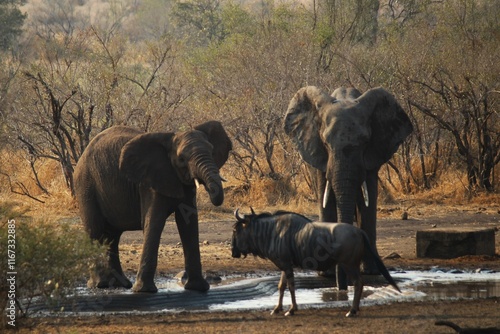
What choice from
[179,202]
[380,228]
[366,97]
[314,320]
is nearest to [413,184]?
[380,228]

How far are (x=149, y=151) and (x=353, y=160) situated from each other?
2.36 meters

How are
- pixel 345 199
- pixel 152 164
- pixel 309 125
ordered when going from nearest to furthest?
1. pixel 152 164
2. pixel 345 199
3. pixel 309 125

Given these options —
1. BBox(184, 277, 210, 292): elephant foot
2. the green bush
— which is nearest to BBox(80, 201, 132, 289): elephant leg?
BBox(184, 277, 210, 292): elephant foot

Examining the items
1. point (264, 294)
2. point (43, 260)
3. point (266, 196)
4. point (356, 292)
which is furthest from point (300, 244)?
point (266, 196)

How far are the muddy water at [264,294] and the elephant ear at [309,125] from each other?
59.0 inches

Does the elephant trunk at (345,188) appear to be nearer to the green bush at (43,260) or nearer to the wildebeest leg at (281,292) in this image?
the wildebeest leg at (281,292)

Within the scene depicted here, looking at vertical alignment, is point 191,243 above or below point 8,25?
below

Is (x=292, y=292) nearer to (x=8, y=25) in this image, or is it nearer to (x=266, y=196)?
(x=266, y=196)

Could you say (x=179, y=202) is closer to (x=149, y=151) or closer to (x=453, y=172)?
(x=149, y=151)

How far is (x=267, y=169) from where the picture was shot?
77.6 ft

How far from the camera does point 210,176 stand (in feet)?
37.6

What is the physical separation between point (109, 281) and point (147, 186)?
1.30 meters

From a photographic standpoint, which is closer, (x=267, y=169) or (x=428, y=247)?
(x=428, y=247)

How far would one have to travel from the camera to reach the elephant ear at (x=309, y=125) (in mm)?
13719
